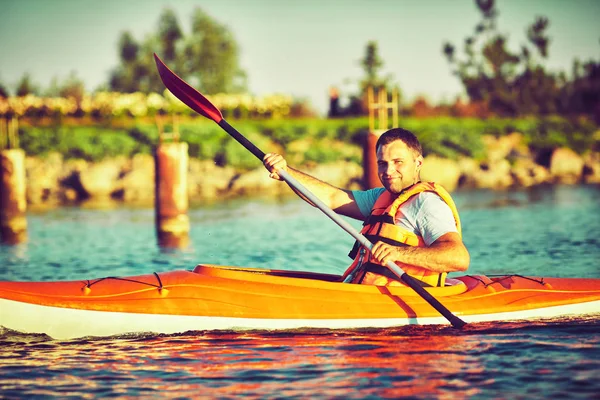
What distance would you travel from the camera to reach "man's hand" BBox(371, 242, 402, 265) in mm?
5727

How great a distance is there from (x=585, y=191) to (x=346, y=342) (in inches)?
686

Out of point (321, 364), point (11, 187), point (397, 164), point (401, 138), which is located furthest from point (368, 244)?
point (11, 187)

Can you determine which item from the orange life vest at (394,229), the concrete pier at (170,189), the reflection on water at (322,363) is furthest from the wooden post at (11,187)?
the orange life vest at (394,229)

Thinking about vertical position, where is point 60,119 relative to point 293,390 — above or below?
above

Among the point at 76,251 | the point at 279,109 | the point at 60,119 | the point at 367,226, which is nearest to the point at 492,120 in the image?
the point at 279,109

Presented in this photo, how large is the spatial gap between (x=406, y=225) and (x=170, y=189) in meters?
8.56

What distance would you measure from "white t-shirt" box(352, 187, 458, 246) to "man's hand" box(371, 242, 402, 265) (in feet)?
0.71

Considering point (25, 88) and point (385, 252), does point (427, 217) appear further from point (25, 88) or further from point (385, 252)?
point (25, 88)

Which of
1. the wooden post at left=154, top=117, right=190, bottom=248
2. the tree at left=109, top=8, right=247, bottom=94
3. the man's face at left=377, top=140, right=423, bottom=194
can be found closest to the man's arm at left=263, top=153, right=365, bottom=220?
the man's face at left=377, top=140, right=423, bottom=194

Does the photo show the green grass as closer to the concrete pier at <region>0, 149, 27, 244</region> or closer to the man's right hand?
the concrete pier at <region>0, 149, 27, 244</region>

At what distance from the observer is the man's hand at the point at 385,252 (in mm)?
5727

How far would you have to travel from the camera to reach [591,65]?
1261 inches

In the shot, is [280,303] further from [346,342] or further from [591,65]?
[591,65]

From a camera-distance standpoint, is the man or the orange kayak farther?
the orange kayak
